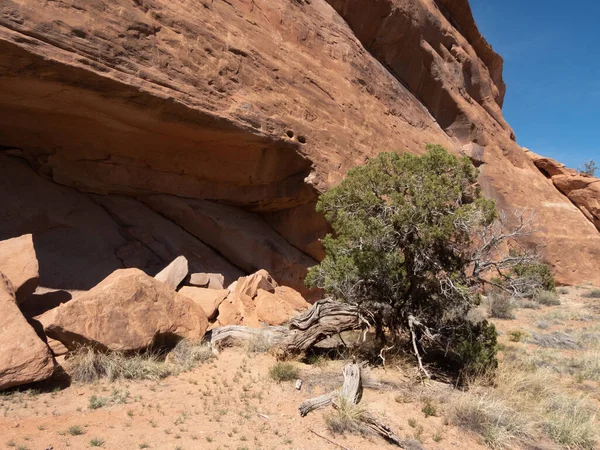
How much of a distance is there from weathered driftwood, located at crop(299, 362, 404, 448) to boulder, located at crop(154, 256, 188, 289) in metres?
4.61

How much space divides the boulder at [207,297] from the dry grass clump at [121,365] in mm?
1676

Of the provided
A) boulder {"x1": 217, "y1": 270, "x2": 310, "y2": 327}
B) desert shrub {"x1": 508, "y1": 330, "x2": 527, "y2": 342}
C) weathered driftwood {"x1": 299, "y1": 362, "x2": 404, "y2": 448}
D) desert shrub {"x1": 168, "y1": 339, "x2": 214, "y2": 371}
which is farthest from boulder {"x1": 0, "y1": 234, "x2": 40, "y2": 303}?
desert shrub {"x1": 508, "y1": 330, "x2": 527, "y2": 342}

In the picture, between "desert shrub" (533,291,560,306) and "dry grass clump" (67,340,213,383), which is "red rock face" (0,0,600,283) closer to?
"dry grass clump" (67,340,213,383)

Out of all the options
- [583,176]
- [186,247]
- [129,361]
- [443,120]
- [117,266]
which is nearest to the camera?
[129,361]

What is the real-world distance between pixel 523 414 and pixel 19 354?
248 inches

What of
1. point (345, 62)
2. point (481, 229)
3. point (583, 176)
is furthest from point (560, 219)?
point (481, 229)

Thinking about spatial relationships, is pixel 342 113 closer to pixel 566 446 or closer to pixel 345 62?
pixel 345 62

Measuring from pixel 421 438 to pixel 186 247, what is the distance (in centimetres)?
748

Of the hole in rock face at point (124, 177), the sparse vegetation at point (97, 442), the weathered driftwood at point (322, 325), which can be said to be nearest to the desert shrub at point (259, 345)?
the weathered driftwood at point (322, 325)

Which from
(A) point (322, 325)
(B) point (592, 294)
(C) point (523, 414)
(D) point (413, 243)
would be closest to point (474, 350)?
(C) point (523, 414)

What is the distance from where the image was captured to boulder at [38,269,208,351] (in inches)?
233

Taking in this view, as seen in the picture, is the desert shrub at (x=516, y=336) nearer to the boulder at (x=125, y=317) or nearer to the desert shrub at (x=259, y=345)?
the desert shrub at (x=259, y=345)

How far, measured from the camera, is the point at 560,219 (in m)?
19.4

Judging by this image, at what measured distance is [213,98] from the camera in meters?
8.80
